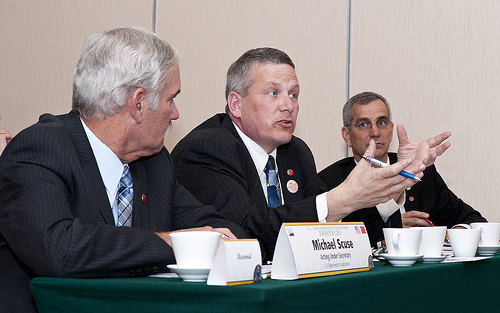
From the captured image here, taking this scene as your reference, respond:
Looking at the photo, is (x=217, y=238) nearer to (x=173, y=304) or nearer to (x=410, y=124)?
(x=173, y=304)

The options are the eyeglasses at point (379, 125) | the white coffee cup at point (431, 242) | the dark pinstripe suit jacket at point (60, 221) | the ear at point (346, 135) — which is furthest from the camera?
the ear at point (346, 135)

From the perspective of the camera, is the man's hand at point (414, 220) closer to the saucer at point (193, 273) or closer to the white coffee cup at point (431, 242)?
the white coffee cup at point (431, 242)

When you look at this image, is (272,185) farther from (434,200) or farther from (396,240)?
(434,200)

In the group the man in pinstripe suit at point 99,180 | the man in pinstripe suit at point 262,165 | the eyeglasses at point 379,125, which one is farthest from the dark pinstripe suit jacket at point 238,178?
the eyeglasses at point 379,125

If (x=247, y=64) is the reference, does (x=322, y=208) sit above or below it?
below

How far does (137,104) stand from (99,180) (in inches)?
10.4

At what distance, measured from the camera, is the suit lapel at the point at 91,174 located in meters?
1.49

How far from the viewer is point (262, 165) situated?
2393 millimetres

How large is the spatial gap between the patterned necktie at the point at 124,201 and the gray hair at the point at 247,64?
2.96ft

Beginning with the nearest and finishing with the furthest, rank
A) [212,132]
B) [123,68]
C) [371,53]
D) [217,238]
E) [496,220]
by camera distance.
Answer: [217,238] < [123,68] < [212,132] < [496,220] < [371,53]

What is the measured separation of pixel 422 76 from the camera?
3.73 metres

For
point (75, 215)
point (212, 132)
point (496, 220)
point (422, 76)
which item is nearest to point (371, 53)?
point (422, 76)

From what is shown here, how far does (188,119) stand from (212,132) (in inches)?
75.9

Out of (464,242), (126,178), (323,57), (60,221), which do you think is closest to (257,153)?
(126,178)
